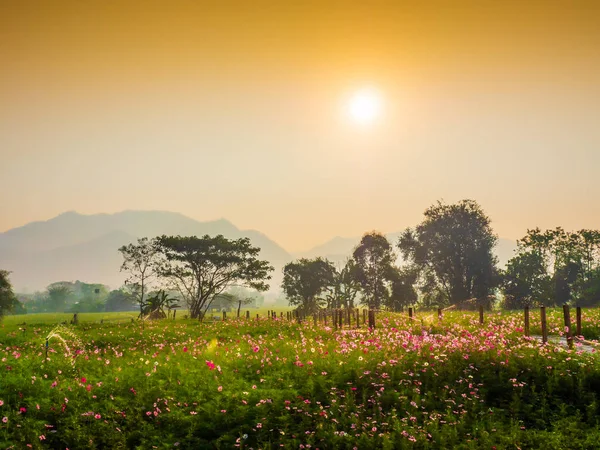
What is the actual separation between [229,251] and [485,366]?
51.0 meters

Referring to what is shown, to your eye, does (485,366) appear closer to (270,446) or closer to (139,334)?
(270,446)

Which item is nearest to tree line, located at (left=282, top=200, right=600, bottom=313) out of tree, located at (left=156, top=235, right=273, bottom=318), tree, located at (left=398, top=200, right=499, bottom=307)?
tree, located at (left=398, top=200, right=499, bottom=307)

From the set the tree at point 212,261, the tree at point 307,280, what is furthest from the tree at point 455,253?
the tree at point 212,261

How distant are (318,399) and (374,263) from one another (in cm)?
6073

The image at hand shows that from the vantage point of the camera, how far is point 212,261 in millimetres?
61656

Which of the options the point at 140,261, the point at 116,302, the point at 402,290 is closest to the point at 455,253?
the point at 402,290

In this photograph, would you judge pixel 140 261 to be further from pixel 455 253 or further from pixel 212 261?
pixel 455 253

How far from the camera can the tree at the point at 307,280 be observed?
76.7 meters

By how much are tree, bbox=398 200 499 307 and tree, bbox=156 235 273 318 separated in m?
22.6

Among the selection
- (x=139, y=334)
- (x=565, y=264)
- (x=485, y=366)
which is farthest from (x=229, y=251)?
(x=485, y=366)

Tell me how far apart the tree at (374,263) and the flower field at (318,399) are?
5520 cm

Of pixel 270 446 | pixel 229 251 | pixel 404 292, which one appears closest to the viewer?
pixel 270 446

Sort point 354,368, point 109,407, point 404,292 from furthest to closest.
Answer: point 404,292, point 354,368, point 109,407

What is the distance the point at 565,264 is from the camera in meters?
63.9
